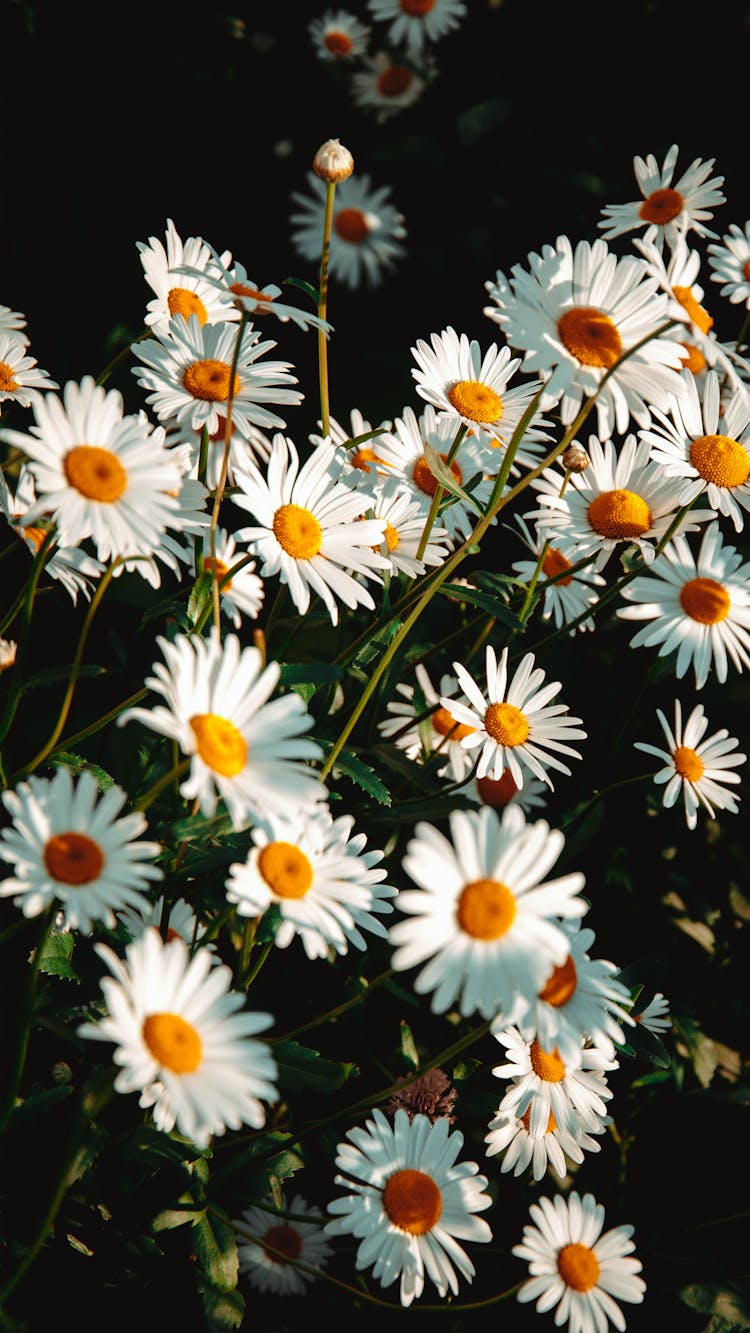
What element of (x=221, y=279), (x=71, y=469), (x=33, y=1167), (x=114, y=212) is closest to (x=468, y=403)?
(x=221, y=279)

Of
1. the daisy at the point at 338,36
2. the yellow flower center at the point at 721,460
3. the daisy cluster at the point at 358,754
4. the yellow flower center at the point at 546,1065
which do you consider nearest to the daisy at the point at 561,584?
the daisy cluster at the point at 358,754

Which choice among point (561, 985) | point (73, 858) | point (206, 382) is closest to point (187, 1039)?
point (73, 858)

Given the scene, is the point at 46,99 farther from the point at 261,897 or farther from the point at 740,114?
the point at 261,897

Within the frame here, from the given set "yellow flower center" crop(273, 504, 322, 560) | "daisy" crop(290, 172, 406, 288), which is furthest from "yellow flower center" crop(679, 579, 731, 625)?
"daisy" crop(290, 172, 406, 288)

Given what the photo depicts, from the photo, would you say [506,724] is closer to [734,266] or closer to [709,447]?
[709,447]

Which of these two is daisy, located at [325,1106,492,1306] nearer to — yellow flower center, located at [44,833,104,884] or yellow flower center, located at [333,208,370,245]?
yellow flower center, located at [44,833,104,884]

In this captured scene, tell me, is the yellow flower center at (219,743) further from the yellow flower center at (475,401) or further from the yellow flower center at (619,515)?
the yellow flower center at (619,515)
